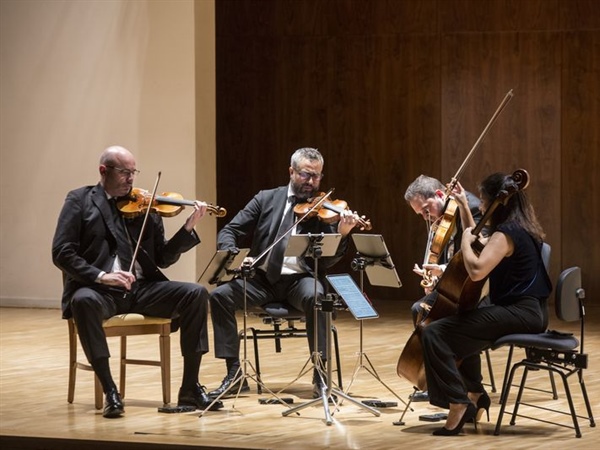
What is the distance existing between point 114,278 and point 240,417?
2.67 ft

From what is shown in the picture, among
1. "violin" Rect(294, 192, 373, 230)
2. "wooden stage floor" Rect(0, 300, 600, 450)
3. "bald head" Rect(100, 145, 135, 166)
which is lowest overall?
"wooden stage floor" Rect(0, 300, 600, 450)

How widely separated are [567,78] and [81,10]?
12.8 feet

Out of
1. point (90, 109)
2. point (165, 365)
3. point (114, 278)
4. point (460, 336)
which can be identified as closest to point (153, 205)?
point (114, 278)

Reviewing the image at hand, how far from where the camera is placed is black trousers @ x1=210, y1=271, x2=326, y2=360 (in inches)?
214

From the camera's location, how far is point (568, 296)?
4.82 meters

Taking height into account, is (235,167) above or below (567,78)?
below

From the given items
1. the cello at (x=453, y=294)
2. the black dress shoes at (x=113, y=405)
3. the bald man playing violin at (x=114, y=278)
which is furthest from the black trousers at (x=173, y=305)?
the cello at (x=453, y=294)

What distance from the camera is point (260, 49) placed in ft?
33.2

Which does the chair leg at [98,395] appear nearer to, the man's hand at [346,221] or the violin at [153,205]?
the violin at [153,205]

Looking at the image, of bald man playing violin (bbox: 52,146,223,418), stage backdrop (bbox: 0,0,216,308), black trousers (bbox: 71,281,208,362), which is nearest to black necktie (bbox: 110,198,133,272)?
bald man playing violin (bbox: 52,146,223,418)

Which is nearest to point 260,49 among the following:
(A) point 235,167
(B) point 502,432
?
(A) point 235,167

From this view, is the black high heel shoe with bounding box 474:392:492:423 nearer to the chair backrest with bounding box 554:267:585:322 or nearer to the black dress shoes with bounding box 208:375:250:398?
the chair backrest with bounding box 554:267:585:322

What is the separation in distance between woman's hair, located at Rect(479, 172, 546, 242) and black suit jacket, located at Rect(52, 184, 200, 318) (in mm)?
1484

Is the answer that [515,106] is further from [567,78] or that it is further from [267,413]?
[267,413]
